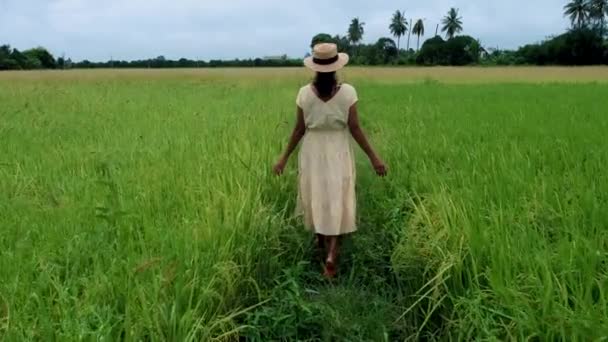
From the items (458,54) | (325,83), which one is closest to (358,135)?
(325,83)

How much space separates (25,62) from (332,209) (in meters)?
57.6

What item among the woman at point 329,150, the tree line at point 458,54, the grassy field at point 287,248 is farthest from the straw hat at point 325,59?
the tree line at point 458,54

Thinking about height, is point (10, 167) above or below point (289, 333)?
above

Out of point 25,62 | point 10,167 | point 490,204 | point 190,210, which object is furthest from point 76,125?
point 25,62

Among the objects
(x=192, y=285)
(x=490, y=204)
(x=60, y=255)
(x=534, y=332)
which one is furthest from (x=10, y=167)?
(x=534, y=332)

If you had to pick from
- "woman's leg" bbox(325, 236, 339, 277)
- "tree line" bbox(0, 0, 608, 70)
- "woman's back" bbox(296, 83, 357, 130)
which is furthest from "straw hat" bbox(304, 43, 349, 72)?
"tree line" bbox(0, 0, 608, 70)

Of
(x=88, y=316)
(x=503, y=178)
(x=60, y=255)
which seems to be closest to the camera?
(x=88, y=316)

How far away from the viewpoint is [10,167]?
4.67m

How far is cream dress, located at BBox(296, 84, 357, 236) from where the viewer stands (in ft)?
11.2

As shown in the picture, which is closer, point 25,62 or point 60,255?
point 60,255

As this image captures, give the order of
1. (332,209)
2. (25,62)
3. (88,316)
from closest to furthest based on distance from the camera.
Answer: (88,316) < (332,209) < (25,62)

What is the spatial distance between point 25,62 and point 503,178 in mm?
57831

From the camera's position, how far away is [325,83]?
3.38 metres

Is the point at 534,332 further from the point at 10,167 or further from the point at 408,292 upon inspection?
the point at 10,167
